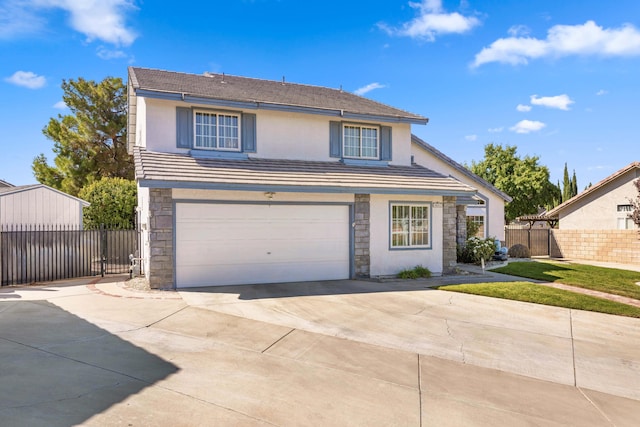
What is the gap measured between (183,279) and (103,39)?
11.2m

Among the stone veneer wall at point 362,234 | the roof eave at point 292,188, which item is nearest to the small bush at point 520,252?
the roof eave at point 292,188

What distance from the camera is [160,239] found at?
10734 mm

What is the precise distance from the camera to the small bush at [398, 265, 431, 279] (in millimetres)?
13398

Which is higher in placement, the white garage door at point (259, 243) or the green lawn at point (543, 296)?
the white garage door at point (259, 243)

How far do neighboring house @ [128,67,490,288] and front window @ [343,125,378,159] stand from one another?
0.04 metres

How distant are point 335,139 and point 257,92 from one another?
10.7ft

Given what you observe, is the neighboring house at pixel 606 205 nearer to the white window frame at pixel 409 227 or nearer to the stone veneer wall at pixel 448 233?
the stone veneer wall at pixel 448 233

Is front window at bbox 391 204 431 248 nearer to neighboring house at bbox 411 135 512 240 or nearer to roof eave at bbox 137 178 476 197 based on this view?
roof eave at bbox 137 178 476 197

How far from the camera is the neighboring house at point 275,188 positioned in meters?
11.1

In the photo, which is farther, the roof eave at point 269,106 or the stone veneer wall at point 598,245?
the stone veneer wall at point 598,245

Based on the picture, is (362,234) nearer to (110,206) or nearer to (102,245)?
(102,245)

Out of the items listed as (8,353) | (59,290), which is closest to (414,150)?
(59,290)

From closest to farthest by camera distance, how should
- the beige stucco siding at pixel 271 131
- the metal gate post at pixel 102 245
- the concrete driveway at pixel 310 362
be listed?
1. the concrete driveway at pixel 310 362
2. the beige stucco siding at pixel 271 131
3. the metal gate post at pixel 102 245

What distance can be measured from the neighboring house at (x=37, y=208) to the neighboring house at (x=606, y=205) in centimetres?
2744
